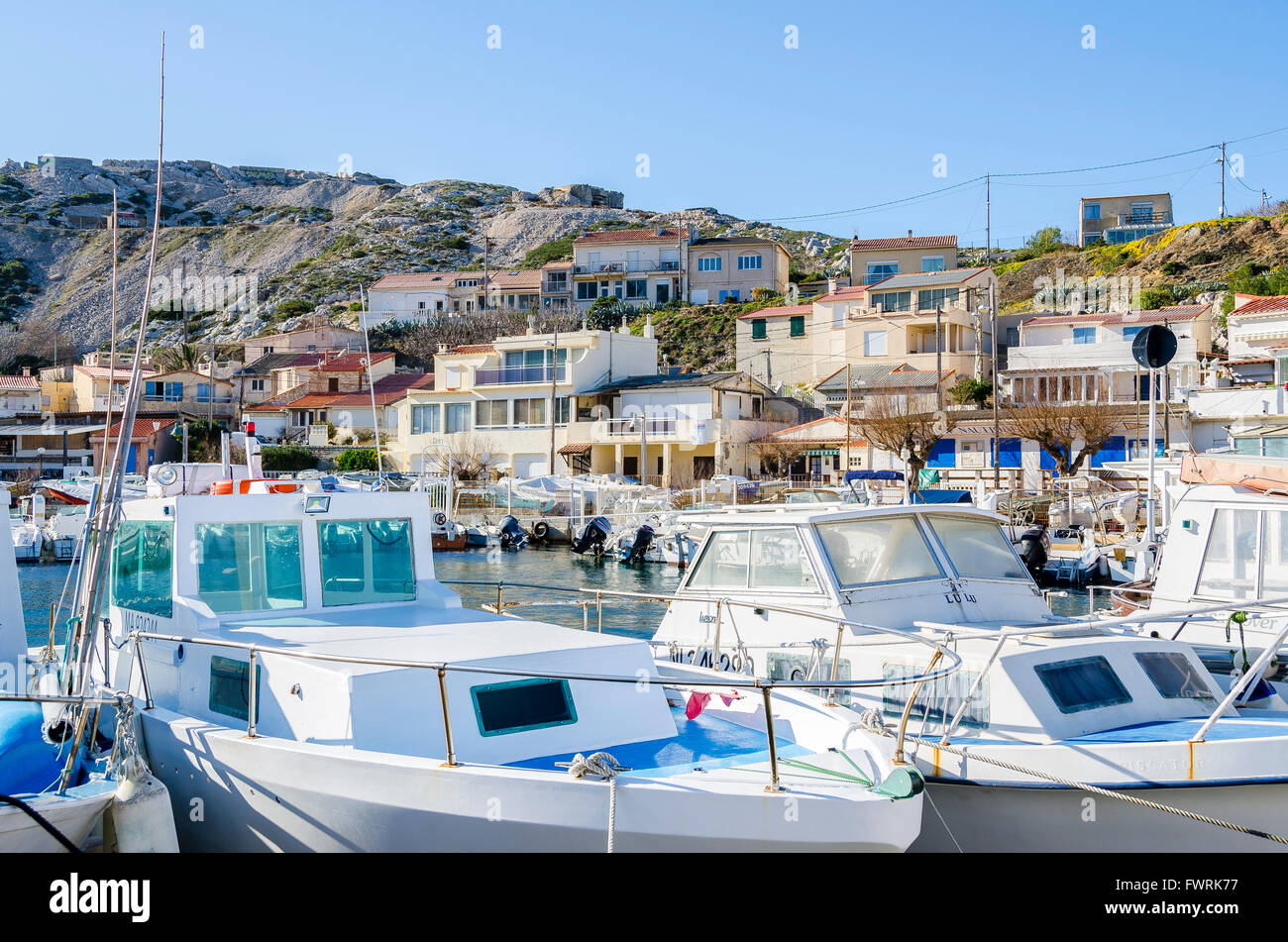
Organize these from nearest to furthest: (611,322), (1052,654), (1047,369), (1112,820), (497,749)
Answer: (497,749), (1112,820), (1052,654), (1047,369), (611,322)

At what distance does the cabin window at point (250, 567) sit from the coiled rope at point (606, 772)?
12.1 feet

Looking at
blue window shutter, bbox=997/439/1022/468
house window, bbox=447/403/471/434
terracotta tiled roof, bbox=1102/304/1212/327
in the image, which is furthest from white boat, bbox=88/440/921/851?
terracotta tiled roof, bbox=1102/304/1212/327

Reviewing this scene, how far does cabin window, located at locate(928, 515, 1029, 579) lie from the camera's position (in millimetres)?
11898

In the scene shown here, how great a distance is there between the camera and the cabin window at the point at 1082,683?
947 cm

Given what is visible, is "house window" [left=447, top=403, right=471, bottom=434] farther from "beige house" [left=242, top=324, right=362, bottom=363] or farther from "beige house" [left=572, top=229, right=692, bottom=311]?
"beige house" [left=242, top=324, right=362, bottom=363]

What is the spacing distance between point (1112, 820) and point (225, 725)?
22.2 feet

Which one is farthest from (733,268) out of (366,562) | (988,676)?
(988,676)

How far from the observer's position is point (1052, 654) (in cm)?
962

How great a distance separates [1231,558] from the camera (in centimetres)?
1254

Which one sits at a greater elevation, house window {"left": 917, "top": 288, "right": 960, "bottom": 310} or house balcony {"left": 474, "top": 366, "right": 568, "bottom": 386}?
house window {"left": 917, "top": 288, "right": 960, "bottom": 310}

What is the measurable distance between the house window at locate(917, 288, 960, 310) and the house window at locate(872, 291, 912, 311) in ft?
2.31

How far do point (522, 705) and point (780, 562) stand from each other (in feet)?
14.6
